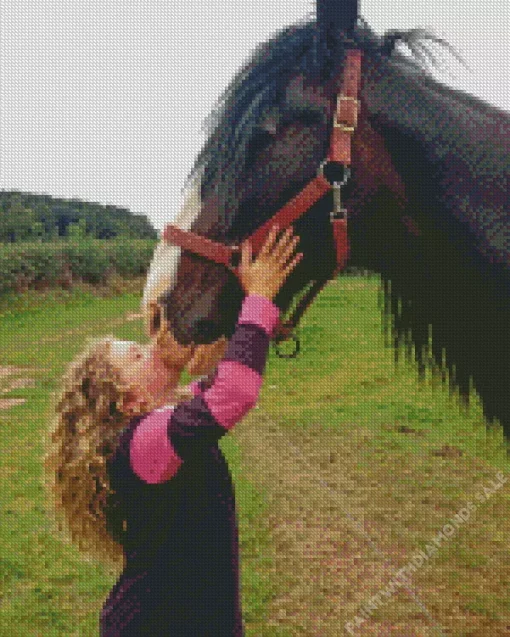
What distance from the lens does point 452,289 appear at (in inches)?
67.0

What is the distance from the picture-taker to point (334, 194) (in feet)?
5.28

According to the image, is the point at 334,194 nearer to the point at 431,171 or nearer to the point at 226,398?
the point at 431,171

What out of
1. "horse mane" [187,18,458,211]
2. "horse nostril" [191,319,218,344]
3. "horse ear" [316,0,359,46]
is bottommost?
"horse nostril" [191,319,218,344]

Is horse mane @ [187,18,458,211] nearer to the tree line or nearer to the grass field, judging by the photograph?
the grass field

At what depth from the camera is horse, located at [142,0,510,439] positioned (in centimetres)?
159

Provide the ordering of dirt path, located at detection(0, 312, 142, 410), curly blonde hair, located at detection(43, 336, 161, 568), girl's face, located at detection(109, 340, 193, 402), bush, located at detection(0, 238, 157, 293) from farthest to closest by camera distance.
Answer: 1. bush, located at detection(0, 238, 157, 293)
2. dirt path, located at detection(0, 312, 142, 410)
3. curly blonde hair, located at detection(43, 336, 161, 568)
4. girl's face, located at detection(109, 340, 193, 402)

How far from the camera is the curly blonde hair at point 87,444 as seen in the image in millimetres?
1953

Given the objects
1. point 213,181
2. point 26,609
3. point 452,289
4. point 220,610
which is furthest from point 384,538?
point 213,181

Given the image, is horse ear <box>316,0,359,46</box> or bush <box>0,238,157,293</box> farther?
bush <box>0,238,157,293</box>

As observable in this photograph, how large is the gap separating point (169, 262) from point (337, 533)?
3198mm

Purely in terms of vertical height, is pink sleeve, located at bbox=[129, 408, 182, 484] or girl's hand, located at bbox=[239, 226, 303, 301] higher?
girl's hand, located at bbox=[239, 226, 303, 301]

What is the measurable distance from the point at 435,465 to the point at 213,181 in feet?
14.3

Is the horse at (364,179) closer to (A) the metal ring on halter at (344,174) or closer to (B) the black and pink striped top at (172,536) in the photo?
(A) the metal ring on halter at (344,174)

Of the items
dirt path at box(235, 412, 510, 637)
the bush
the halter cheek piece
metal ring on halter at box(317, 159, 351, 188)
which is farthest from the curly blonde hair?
the bush
